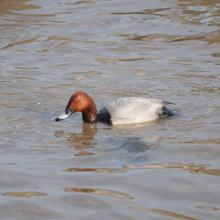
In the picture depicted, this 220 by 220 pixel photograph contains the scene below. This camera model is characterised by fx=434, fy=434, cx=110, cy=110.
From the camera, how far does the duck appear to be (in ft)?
22.4

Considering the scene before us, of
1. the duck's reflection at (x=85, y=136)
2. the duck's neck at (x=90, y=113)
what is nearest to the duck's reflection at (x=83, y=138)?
the duck's reflection at (x=85, y=136)

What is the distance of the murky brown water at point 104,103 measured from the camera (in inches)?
162

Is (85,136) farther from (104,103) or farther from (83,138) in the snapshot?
(104,103)

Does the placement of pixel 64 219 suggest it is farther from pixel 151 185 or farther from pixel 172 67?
pixel 172 67

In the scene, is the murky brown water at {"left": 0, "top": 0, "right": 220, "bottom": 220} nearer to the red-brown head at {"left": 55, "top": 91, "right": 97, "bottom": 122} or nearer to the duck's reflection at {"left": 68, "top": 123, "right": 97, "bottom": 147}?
the duck's reflection at {"left": 68, "top": 123, "right": 97, "bottom": 147}

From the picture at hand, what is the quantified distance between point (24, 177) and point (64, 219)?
101 cm

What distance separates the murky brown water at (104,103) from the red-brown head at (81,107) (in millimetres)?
178

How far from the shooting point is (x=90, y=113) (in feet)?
23.3

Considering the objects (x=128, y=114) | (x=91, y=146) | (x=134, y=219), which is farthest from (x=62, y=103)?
(x=134, y=219)

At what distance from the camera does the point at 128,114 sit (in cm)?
681

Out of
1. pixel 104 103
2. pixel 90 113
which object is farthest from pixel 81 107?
pixel 104 103

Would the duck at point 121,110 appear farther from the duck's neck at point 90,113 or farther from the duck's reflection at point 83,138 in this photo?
the duck's reflection at point 83,138

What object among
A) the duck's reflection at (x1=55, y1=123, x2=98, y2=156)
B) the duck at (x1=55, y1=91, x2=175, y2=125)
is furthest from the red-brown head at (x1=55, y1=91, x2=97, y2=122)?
the duck's reflection at (x1=55, y1=123, x2=98, y2=156)

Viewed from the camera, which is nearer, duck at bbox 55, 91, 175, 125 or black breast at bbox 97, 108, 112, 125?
duck at bbox 55, 91, 175, 125
